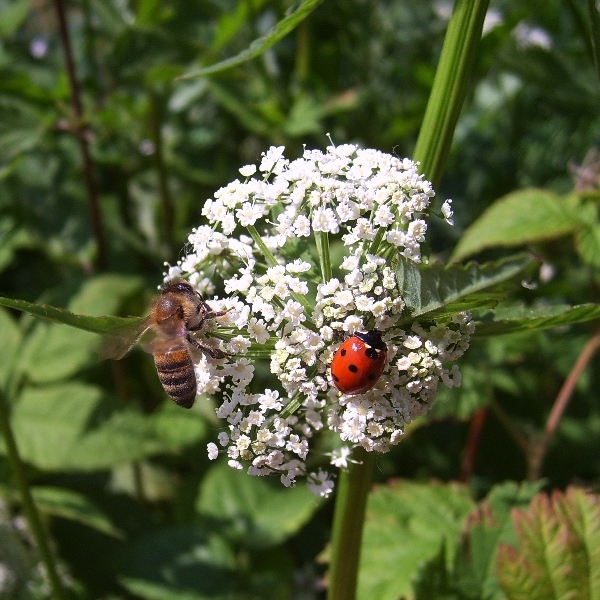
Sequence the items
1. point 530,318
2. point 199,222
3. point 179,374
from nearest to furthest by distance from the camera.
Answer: point 530,318, point 179,374, point 199,222

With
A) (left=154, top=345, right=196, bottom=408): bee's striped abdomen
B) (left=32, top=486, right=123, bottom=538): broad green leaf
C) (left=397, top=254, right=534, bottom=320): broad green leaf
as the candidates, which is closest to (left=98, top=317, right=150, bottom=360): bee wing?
(left=154, top=345, right=196, bottom=408): bee's striped abdomen

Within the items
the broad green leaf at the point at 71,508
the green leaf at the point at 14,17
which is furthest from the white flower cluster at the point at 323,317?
the green leaf at the point at 14,17

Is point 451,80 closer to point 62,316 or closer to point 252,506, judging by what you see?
point 62,316

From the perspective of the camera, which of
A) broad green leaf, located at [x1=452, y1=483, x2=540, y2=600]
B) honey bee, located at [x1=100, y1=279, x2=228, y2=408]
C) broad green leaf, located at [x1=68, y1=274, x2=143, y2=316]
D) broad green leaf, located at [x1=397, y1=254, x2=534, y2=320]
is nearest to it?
broad green leaf, located at [x1=397, y1=254, x2=534, y2=320]

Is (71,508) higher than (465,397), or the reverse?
(465,397)

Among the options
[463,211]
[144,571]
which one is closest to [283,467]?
[144,571]

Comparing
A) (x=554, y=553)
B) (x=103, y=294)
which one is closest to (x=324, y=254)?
(x=554, y=553)

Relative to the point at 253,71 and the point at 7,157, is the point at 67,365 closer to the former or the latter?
the point at 7,157

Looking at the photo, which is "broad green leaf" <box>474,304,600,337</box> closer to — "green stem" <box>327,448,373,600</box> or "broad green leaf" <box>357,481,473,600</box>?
"green stem" <box>327,448,373,600</box>
